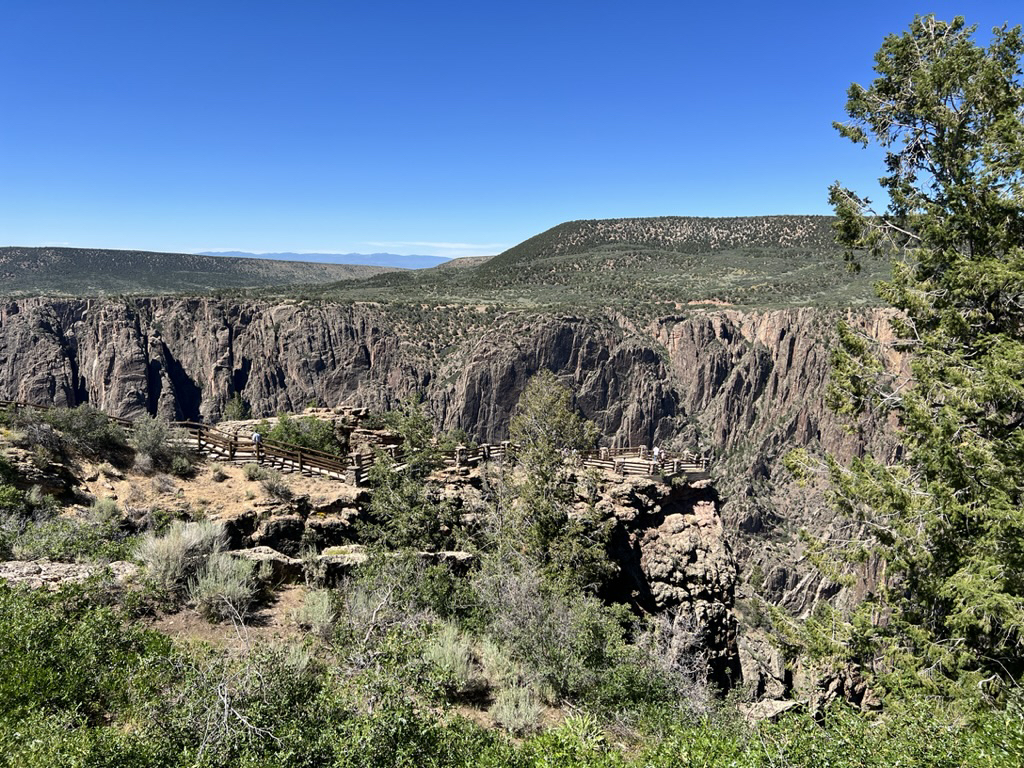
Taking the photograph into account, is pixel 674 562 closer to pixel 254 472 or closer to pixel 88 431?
pixel 254 472

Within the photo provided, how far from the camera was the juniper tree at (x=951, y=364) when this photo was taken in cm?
713

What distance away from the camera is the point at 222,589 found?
28.0 ft

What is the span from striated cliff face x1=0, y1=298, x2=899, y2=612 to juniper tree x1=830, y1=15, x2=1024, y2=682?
41185mm

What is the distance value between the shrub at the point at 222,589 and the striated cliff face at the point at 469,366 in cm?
4474

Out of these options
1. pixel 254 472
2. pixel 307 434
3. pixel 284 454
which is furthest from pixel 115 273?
pixel 254 472

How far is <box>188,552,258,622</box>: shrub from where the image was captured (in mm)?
8406

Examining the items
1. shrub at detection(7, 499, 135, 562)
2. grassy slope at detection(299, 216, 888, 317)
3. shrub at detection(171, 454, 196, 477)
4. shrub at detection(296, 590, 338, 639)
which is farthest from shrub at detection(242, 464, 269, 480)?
grassy slope at detection(299, 216, 888, 317)

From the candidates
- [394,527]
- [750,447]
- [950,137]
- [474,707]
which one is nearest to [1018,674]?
[474,707]

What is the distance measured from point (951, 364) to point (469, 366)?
5898cm

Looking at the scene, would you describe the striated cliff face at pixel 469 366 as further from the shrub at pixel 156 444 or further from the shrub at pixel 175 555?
the shrub at pixel 175 555

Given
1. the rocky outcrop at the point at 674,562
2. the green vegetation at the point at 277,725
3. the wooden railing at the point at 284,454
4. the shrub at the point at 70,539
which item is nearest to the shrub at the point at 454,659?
the green vegetation at the point at 277,725

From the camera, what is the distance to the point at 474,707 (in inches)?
306

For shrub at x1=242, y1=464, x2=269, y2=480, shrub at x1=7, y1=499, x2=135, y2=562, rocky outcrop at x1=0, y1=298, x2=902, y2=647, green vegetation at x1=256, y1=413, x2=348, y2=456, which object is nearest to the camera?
shrub at x1=7, y1=499, x2=135, y2=562

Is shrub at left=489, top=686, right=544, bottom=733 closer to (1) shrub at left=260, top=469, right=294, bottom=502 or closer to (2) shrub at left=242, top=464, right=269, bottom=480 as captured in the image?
(1) shrub at left=260, top=469, right=294, bottom=502
